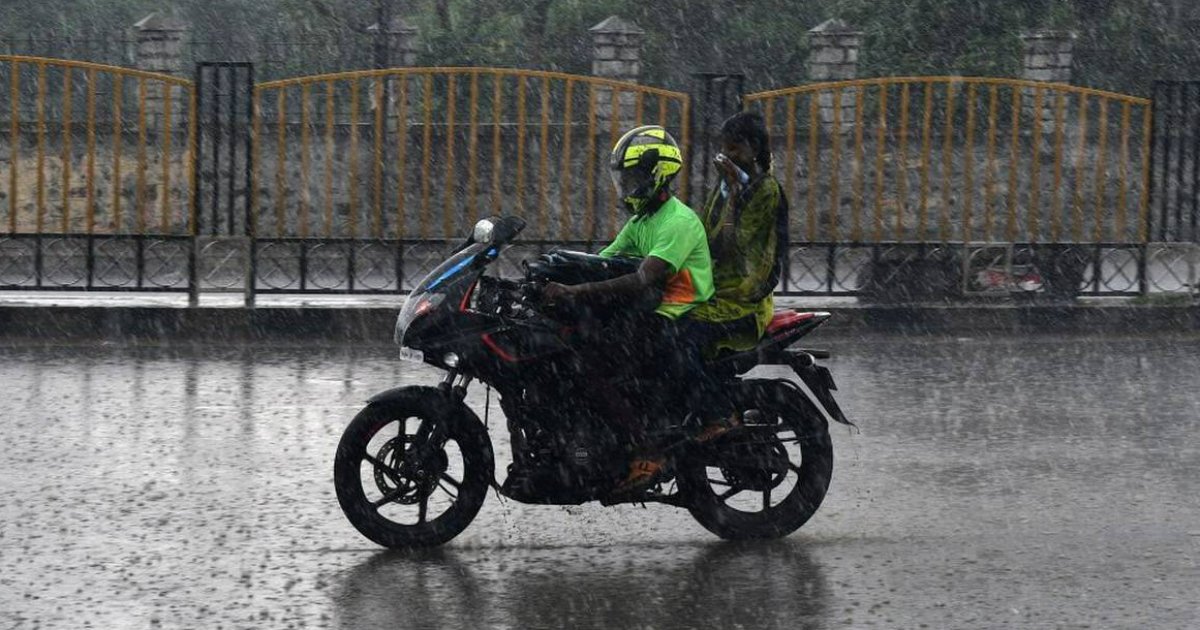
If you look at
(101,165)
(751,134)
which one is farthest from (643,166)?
(101,165)

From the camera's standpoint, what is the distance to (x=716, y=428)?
713cm

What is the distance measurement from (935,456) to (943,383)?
2768mm

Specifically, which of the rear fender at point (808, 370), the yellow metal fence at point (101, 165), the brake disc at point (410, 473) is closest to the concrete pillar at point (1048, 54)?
the yellow metal fence at point (101, 165)

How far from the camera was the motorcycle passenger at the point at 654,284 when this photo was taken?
6.87 m

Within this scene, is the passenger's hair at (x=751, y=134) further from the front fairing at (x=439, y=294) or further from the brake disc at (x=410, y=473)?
the brake disc at (x=410, y=473)

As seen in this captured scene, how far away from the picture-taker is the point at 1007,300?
15406 mm

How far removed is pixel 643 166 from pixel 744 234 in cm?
61

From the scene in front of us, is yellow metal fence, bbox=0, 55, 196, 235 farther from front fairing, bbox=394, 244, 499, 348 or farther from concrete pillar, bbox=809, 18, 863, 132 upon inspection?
front fairing, bbox=394, 244, 499, 348

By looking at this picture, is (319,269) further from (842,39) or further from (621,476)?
(842,39)

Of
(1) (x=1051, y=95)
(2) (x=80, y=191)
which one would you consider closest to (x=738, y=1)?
(1) (x=1051, y=95)

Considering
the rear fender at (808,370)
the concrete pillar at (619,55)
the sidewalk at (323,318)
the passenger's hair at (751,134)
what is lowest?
the sidewalk at (323,318)

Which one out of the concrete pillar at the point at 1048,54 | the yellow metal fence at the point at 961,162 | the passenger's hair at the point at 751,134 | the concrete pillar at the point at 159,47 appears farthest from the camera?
the concrete pillar at the point at 1048,54

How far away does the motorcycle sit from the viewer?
22.3 ft

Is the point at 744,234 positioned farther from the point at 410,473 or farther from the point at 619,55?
the point at 619,55
